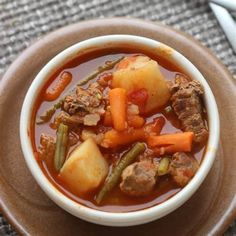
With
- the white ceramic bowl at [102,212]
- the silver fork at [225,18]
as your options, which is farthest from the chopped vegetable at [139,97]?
the silver fork at [225,18]

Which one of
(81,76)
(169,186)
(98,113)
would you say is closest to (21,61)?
(81,76)

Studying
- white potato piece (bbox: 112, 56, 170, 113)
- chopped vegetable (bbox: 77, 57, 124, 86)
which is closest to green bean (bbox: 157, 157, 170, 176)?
white potato piece (bbox: 112, 56, 170, 113)

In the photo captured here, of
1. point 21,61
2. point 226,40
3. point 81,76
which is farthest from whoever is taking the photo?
point 226,40

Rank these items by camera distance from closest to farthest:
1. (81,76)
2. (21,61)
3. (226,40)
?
1. (81,76)
2. (21,61)
3. (226,40)

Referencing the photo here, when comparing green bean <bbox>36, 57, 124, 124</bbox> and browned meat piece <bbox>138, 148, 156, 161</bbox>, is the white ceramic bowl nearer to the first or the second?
green bean <bbox>36, 57, 124, 124</bbox>

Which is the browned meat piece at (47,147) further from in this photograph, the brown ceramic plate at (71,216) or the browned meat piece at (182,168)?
the browned meat piece at (182,168)

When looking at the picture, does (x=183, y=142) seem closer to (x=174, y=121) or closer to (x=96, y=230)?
(x=174, y=121)
